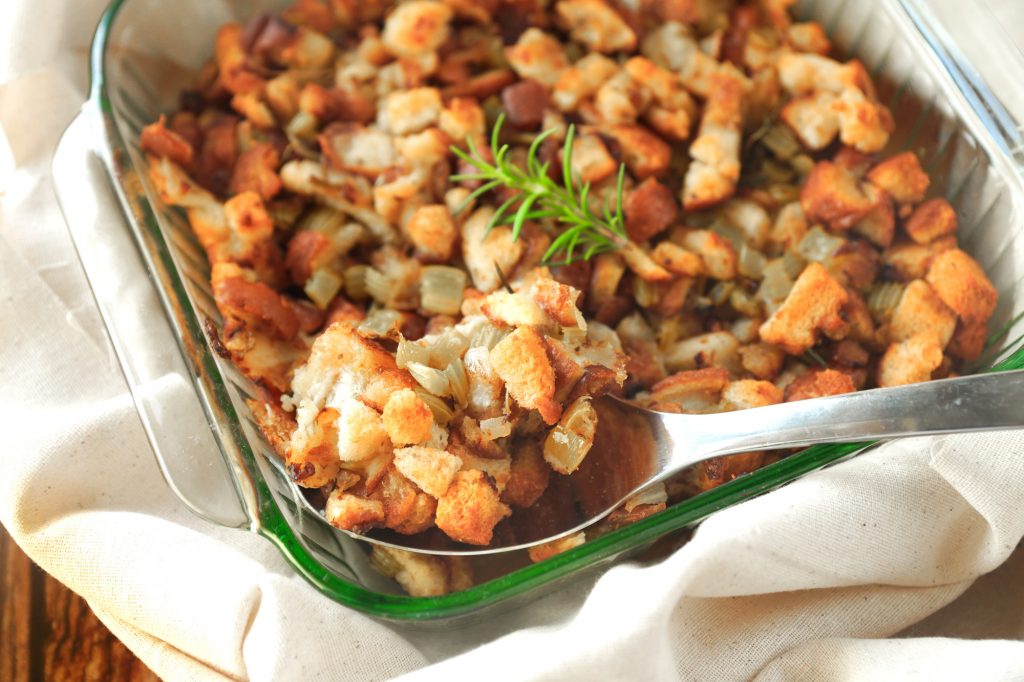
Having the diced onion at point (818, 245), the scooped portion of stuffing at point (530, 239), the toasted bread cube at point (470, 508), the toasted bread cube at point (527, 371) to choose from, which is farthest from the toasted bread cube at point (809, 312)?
the toasted bread cube at point (470, 508)

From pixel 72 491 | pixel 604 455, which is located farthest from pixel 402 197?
pixel 72 491

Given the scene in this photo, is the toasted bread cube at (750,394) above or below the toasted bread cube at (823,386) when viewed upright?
below

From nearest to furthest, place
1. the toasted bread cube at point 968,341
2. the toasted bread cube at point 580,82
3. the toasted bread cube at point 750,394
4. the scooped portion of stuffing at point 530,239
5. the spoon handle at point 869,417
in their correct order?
the spoon handle at point 869,417 → the scooped portion of stuffing at point 530,239 → the toasted bread cube at point 750,394 → the toasted bread cube at point 968,341 → the toasted bread cube at point 580,82

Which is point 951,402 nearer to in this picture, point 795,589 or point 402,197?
point 795,589

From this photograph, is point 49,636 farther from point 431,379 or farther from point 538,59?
point 538,59

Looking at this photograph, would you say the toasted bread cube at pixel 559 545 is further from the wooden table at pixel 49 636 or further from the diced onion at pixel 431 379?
the wooden table at pixel 49 636
